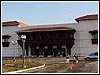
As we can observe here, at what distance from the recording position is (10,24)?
6066 centimetres

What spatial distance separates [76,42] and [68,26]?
397cm

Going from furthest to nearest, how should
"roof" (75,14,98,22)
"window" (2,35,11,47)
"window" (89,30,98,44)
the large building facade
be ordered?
"window" (2,35,11,47) < the large building facade < "roof" (75,14,98,22) < "window" (89,30,98,44)

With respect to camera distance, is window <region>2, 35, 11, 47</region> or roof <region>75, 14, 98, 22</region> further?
window <region>2, 35, 11, 47</region>

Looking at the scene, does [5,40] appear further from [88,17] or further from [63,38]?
[88,17]

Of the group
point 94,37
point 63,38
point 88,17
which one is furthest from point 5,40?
point 94,37

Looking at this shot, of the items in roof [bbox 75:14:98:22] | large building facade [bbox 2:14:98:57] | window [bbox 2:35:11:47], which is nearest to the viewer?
roof [bbox 75:14:98:22]

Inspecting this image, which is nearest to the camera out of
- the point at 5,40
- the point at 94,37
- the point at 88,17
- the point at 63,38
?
the point at 94,37

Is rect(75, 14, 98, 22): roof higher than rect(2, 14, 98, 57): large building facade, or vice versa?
rect(75, 14, 98, 22): roof

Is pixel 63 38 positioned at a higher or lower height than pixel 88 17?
lower

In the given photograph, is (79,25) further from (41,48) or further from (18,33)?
(18,33)

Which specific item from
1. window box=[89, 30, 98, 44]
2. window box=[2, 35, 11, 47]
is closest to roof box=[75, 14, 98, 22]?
window box=[89, 30, 98, 44]

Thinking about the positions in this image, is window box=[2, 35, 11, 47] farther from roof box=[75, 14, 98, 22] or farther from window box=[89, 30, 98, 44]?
window box=[89, 30, 98, 44]

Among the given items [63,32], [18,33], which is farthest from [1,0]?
[18,33]

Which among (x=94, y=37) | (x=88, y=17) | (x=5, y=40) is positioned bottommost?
(x=5, y=40)
